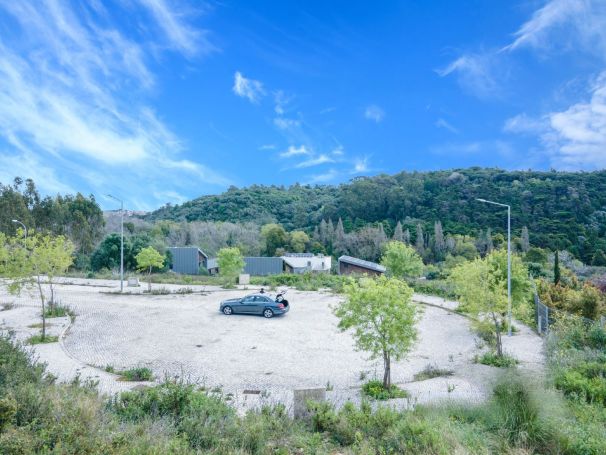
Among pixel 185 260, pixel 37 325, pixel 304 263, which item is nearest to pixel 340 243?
pixel 304 263

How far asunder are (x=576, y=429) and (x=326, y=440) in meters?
3.83

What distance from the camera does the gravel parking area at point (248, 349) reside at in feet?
36.9

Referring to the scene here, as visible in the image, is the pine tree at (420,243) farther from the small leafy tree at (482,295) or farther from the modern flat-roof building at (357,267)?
the small leafy tree at (482,295)

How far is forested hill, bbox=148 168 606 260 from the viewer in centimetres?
5934

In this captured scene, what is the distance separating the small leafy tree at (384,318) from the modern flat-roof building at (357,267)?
35.8 metres

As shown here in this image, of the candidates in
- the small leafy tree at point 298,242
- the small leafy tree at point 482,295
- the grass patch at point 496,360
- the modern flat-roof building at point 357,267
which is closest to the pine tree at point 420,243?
the modern flat-roof building at point 357,267

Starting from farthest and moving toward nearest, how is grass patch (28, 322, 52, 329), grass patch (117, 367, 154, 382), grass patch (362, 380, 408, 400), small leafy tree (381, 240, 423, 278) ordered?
small leafy tree (381, 240, 423, 278) → grass patch (28, 322, 52, 329) → grass patch (117, 367, 154, 382) → grass patch (362, 380, 408, 400)

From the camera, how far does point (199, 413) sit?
6.80 meters

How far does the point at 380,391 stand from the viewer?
33.7 feet

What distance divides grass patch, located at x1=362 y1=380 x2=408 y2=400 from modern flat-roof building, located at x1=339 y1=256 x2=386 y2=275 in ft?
117

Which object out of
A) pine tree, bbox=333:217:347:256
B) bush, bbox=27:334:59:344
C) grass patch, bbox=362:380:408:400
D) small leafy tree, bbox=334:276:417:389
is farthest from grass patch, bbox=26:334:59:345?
pine tree, bbox=333:217:347:256

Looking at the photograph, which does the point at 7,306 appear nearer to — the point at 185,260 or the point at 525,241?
the point at 185,260

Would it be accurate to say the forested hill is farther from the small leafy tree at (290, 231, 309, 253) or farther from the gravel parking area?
the gravel parking area

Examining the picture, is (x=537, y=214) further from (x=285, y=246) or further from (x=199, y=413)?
(x=199, y=413)
